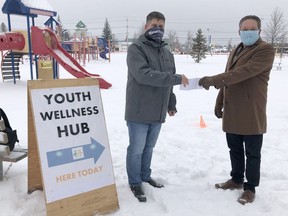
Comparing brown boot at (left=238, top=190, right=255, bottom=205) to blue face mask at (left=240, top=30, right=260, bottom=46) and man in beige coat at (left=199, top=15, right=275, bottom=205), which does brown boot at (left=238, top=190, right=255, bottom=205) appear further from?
blue face mask at (left=240, top=30, right=260, bottom=46)

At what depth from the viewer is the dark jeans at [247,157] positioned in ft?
11.0

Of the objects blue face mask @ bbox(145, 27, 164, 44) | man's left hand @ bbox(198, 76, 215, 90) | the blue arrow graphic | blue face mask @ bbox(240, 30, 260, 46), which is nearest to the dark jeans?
man's left hand @ bbox(198, 76, 215, 90)

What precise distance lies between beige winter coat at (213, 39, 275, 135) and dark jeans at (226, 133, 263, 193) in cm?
13

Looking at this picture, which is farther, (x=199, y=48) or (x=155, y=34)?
(x=199, y=48)

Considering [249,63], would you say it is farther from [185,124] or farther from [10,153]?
[185,124]

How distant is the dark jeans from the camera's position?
11.0ft

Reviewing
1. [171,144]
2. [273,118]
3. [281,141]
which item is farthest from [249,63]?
[273,118]

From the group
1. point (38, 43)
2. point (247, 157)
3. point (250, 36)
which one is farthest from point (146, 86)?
point (38, 43)

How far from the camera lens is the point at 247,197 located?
11.0 ft

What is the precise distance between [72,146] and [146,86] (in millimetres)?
941

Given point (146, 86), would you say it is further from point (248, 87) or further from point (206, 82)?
point (248, 87)

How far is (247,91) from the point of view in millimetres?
3291

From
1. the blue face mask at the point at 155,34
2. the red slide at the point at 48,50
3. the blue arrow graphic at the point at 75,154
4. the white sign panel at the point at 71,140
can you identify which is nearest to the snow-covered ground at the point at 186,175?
the white sign panel at the point at 71,140

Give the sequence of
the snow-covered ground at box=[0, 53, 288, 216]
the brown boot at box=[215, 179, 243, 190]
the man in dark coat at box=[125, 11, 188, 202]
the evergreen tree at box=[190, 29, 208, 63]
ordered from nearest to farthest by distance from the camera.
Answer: the man in dark coat at box=[125, 11, 188, 202]
the snow-covered ground at box=[0, 53, 288, 216]
the brown boot at box=[215, 179, 243, 190]
the evergreen tree at box=[190, 29, 208, 63]
